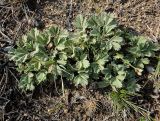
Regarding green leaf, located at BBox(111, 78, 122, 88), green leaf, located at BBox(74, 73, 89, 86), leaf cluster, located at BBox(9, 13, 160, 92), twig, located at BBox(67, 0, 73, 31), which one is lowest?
green leaf, located at BBox(111, 78, 122, 88)

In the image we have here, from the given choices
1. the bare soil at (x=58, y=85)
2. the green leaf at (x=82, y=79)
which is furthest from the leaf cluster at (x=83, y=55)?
the bare soil at (x=58, y=85)

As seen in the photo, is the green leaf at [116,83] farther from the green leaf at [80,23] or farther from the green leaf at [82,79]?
the green leaf at [80,23]

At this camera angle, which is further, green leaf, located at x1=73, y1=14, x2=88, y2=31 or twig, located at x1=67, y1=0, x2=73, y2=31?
twig, located at x1=67, y1=0, x2=73, y2=31

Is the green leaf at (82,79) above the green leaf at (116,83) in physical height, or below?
above

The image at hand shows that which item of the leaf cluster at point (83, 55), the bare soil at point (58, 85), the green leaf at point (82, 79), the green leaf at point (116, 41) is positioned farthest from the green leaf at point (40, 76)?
the green leaf at point (116, 41)

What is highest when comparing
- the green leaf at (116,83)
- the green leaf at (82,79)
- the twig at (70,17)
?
the twig at (70,17)

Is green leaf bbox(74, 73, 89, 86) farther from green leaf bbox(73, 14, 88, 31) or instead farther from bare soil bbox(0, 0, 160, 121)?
green leaf bbox(73, 14, 88, 31)

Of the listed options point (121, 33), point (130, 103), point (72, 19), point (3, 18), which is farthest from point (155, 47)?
point (3, 18)

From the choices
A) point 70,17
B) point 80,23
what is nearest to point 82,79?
point 80,23

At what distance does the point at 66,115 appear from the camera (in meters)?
3.47

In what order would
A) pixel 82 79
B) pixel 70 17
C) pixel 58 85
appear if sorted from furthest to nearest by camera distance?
1. pixel 70 17
2. pixel 58 85
3. pixel 82 79

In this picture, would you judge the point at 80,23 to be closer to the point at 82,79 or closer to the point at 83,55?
the point at 83,55

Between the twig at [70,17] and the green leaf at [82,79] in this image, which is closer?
the green leaf at [82,79]

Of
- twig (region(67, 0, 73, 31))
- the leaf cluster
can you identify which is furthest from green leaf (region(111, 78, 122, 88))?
Result: twig (region(67, 0, 73, 31))
